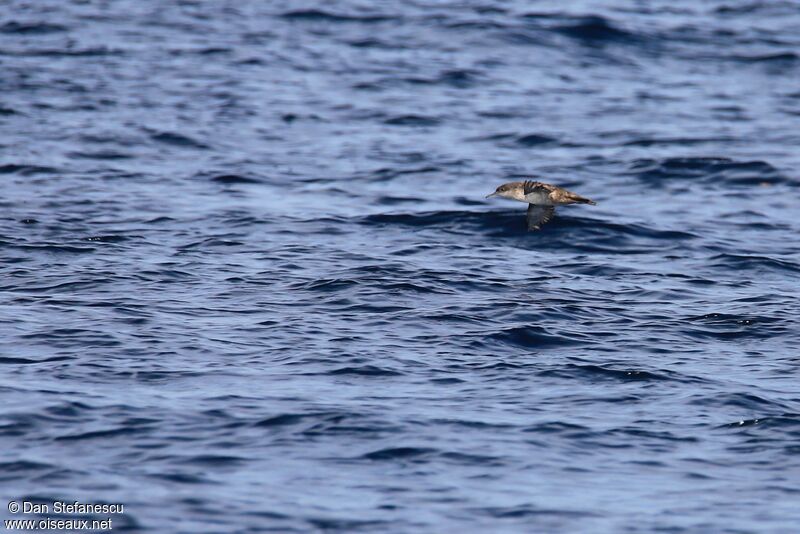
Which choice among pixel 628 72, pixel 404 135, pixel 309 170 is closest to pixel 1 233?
pixel 309 170

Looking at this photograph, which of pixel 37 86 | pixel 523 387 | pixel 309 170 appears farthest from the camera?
pixel 37 86

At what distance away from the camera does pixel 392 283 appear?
53.3ft

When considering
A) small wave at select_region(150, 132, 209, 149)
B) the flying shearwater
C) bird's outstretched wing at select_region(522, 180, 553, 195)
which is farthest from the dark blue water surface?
bird's outstretched wing at select_region(522, 180, 553, 195)

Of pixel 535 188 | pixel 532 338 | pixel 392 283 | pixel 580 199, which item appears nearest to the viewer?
pixel 532 338

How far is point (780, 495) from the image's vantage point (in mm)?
10516

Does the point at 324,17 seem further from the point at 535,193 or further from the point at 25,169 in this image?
the point at 535,193

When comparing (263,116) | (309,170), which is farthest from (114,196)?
(263,116)

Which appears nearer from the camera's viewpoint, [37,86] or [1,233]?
[1,233]

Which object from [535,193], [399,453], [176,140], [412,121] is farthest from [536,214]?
[412,121]

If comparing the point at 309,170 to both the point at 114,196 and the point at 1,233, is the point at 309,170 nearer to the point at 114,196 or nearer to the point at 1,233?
the point at 114,196

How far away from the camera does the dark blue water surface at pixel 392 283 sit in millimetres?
10602

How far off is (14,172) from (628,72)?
52.7 ft

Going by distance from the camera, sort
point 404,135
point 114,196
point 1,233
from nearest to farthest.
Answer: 1. point 1,233
2. point 114,196
3. point 404,135

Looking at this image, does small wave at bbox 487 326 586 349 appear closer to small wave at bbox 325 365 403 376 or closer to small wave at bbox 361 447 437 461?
small wave at bbox 325 365 403 376
